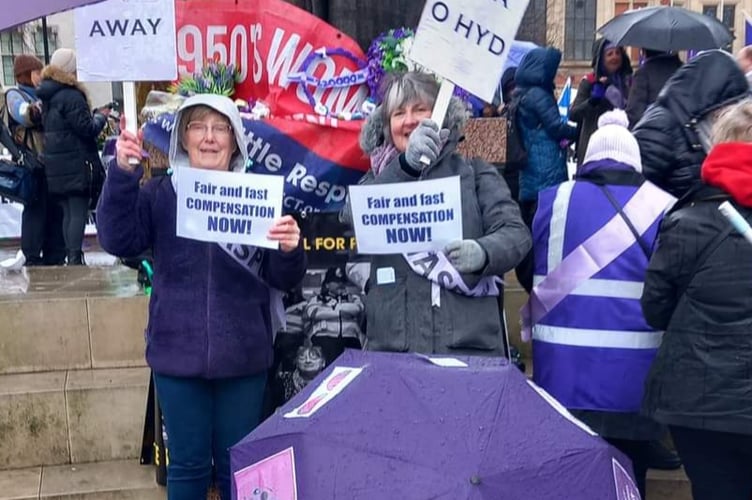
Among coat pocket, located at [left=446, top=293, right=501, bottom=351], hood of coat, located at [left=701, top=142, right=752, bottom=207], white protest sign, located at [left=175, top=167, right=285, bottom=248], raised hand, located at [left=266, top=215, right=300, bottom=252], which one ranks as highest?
hood of coat, located at [left=701, top=142, right=752, bottom=207]

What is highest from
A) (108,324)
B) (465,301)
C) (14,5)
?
(14,5)

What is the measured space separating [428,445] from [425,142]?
4.52 ft

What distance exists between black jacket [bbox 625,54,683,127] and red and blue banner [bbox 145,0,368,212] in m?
2.14

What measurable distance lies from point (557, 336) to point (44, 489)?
2368mm

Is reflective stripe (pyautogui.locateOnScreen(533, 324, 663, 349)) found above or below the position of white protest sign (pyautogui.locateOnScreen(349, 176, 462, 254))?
below

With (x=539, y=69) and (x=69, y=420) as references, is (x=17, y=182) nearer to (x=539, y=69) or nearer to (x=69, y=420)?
(x=69, y=420)

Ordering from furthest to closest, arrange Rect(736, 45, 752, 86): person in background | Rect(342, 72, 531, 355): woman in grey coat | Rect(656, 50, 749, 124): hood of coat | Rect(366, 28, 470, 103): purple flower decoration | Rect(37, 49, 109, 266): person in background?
Rect(37, 49, 109, 266): person in background, Rect(736, 45, 752, 86): person in background, Rect(366, 28, 470, 103): purple flower decoration, Rect(656, 50, 749, 124): hood of coat, Rect(342, 72, 531, 355): woman in grey coat

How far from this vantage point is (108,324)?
4.53 m

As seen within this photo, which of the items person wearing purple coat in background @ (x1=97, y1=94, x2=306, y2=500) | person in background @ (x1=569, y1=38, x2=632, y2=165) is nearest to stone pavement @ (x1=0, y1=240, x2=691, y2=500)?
person wearing purple coat in background @ (x1=97, y1=94, x2=306, y2=500)

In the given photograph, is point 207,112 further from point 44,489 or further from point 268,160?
point 44,489

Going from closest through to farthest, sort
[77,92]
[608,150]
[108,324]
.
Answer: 1. [608,150]
2. [108,324]
3. [77,92]

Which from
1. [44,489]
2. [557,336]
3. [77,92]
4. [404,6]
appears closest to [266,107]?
[404,6]

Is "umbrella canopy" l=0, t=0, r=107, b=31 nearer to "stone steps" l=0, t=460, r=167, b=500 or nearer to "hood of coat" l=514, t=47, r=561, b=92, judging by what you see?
"stone steps" l=0, t=460, r=167, b=500

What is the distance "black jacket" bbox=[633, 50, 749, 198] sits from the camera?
11.4 ft
